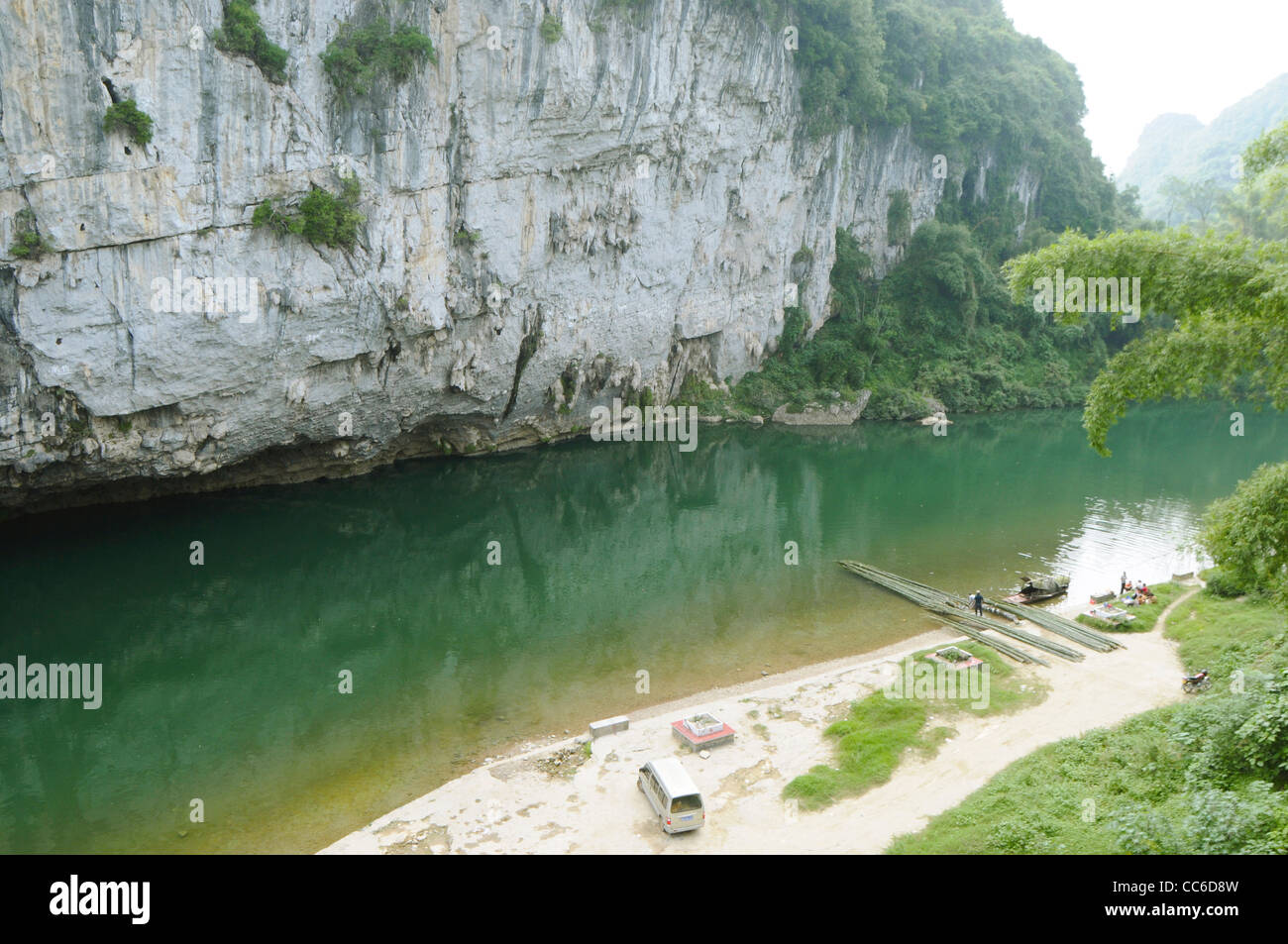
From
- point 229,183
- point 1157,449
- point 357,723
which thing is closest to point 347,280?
point 229,183

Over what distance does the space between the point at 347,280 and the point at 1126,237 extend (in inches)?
876

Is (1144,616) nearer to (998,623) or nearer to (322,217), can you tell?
(998,623)

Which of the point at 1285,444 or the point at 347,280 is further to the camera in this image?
the point at 1285,444

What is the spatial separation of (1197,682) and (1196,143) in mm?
154177

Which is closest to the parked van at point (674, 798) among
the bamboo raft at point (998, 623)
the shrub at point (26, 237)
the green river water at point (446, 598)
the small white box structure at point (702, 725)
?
the small white box structure at point (702, 725)

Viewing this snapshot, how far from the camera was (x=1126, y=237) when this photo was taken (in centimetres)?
704

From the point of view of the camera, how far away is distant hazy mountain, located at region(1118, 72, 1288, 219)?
113812 mm

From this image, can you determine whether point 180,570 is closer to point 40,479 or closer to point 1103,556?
point 40,479

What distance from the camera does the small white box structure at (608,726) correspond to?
1390cm

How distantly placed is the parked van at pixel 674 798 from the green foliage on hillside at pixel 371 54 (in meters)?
20.6

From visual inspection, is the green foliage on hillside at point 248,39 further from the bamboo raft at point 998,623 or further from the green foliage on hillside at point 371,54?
the bamboo raft at point 998,623

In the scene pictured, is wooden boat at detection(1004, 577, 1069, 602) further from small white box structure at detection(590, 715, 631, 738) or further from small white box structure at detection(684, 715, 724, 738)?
small white box structure at detection(590, 715, 631, 738)
